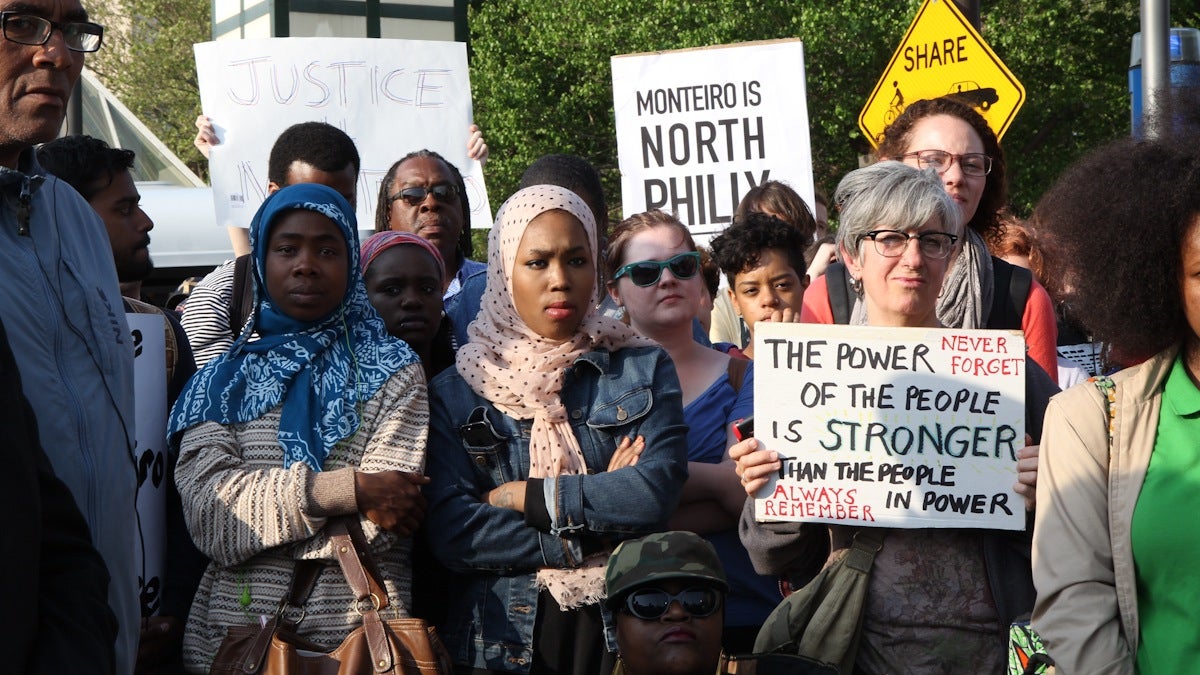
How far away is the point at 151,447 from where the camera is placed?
13.7 ft

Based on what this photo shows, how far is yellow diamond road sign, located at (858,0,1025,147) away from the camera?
8359 millimetres

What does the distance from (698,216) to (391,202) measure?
3.06 metres

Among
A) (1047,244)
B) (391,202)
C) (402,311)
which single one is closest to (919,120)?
(1047,244)

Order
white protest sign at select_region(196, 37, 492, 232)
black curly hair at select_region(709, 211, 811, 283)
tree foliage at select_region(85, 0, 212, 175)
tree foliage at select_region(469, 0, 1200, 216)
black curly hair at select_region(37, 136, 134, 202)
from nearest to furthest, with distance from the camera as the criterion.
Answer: black curly hair at select_region(37, 136, 134, 202) → black curly hair at select_region(709, 211, 811, 283) → white protest sign at select_region(196, 37, 492, 232) → tree foliage at select_region(469, 0, 1200, 216) → tree foliage at select_region(85, 0, 212, 175)

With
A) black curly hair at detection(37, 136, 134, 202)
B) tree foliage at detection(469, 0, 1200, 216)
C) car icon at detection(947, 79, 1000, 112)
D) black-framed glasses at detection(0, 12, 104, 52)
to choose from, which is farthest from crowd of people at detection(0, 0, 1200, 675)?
tree foliage at detection(469, 0, 1200, 216)

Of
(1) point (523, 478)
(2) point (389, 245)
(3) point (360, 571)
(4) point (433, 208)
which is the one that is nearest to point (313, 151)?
(4) point (433, 208)

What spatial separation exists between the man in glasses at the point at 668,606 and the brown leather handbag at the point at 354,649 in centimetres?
47

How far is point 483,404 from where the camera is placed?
418 centimetres

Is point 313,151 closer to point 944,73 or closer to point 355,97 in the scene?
point 355,97

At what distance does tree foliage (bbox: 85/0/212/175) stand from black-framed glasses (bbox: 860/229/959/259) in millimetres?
31494

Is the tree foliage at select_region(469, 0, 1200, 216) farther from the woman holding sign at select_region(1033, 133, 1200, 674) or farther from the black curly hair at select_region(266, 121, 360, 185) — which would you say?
the woman holding sign at select_region(1033, 133, 1200, 674)

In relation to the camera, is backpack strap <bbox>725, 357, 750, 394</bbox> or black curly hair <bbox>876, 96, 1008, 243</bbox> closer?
backpack strap <bbox>725, 357, 750, 394</bbox>

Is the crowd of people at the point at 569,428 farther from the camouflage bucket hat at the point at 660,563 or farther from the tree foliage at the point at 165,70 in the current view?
the tree foliage at the point at 165,70

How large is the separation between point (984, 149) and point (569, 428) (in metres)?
1.79
